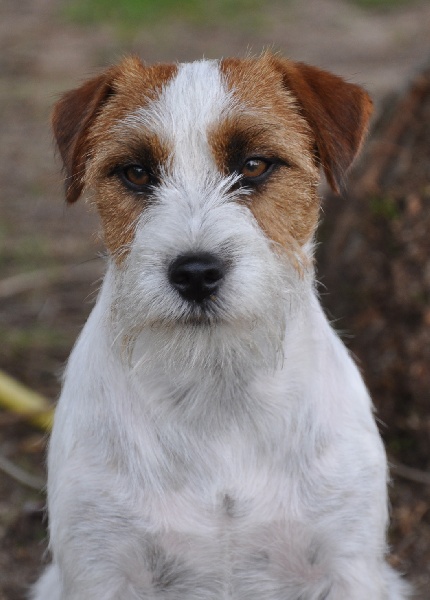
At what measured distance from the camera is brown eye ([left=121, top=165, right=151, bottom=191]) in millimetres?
3633

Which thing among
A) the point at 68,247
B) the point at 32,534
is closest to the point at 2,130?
the point at 68,247

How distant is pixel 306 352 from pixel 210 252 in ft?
2.65

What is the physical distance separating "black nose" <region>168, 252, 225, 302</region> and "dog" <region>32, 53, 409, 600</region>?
11cm

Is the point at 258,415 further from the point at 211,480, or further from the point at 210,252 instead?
the point at 210,252

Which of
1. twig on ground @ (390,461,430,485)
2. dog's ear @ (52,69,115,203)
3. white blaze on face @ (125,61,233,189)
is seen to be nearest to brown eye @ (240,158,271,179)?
white blaze on face @ (125,61,233,189)

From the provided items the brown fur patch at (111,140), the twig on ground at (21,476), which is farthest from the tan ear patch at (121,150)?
the twig on ground at (21,476)

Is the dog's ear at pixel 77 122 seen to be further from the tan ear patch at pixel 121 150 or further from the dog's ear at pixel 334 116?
the dog's ear at pixel 334 116

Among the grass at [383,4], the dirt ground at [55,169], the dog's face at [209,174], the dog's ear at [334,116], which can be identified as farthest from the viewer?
the grass at [383,4]

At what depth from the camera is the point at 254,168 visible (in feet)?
11.8

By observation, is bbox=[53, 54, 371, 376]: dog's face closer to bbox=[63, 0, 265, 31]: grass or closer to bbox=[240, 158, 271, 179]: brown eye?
bbox=[240, 158, 271, 179]: brown eye

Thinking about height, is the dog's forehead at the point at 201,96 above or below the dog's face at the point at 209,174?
above

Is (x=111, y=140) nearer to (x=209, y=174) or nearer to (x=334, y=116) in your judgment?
(x=209, y=174)

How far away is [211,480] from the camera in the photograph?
145 inches

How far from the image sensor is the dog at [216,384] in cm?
353
